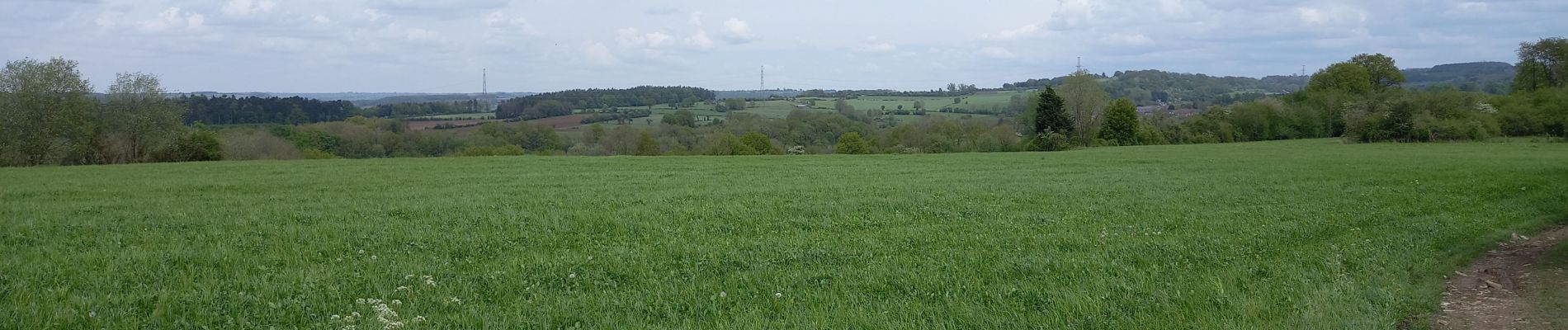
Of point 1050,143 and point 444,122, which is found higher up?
point 444,122

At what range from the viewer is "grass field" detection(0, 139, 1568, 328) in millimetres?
6277

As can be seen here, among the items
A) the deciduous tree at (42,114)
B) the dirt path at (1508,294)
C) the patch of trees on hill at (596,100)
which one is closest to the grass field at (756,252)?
the dirt path at (1508,294)

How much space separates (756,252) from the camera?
891 cm

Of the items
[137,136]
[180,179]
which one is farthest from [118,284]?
[137,136]

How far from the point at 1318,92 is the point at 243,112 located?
361 feet

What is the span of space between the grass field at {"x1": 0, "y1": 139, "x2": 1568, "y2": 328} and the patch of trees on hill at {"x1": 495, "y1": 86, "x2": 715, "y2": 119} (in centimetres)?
10363

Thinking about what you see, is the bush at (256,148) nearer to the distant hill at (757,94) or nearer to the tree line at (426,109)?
the tree line at (426,109)

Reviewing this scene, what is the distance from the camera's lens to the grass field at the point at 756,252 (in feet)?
20.6

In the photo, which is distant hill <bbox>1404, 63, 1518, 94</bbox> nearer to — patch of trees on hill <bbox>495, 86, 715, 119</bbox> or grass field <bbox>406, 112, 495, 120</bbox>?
patch of trees on hill <bbox>495, 86, 715, 119</bbox>

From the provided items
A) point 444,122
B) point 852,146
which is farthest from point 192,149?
point 444,122

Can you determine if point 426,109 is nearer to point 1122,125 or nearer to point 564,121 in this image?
point 564,121

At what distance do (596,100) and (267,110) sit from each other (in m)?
48.7

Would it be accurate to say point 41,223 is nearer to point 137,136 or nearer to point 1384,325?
point 1384,325

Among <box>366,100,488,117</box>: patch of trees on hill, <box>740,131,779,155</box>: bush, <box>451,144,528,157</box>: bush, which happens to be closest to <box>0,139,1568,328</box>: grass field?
<box>451,144,528,157</box>: bush
